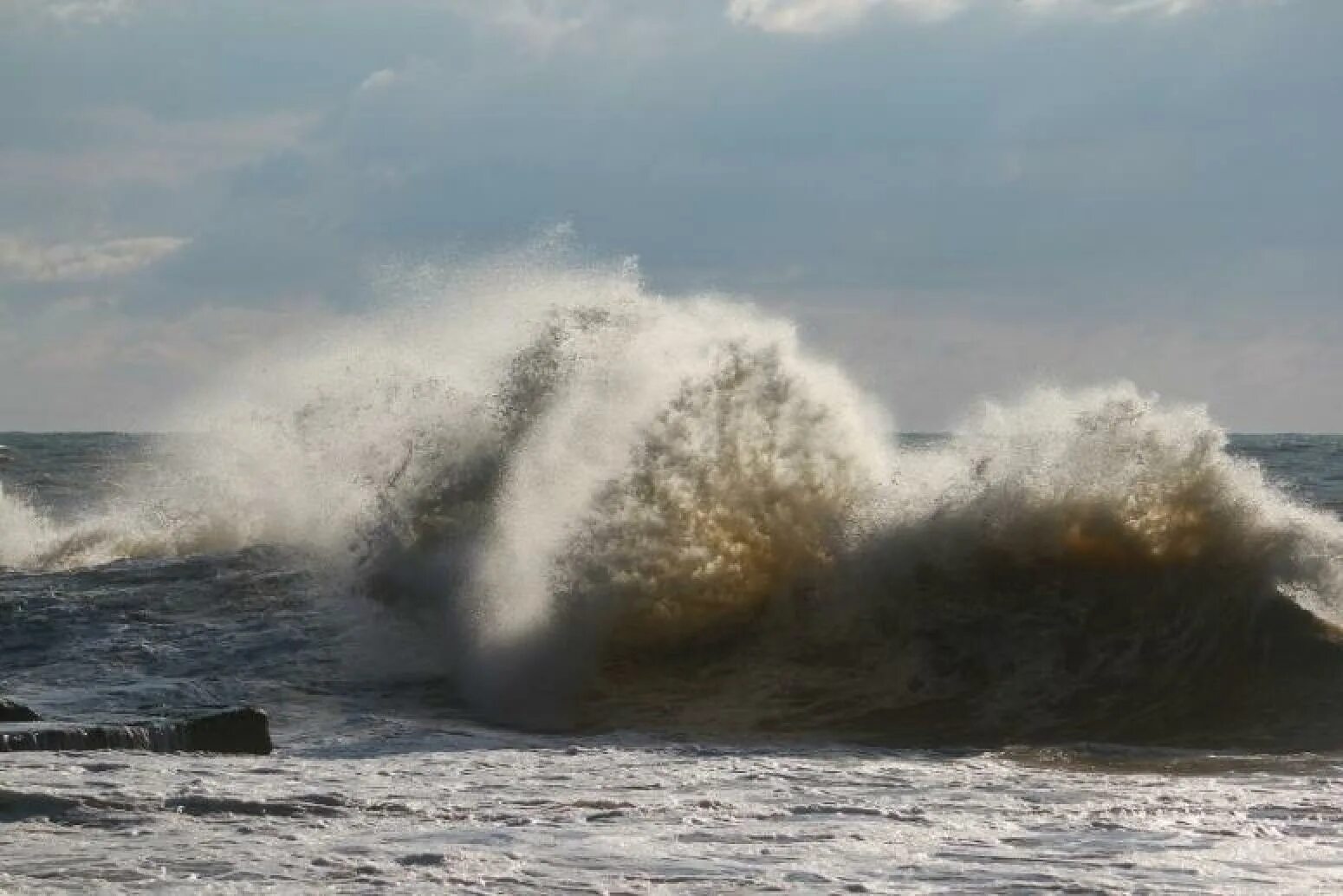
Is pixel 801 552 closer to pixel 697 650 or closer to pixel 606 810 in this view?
pixel 697 650

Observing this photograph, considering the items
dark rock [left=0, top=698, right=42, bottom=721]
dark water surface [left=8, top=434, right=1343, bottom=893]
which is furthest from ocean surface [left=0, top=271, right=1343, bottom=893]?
dark rock [left=0, top=698, right=42, bottom=721]

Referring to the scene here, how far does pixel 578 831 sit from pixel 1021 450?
7792mm

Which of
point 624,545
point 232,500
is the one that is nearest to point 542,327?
point 624,545

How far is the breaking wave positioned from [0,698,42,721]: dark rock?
10.2 feet

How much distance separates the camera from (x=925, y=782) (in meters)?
8.96

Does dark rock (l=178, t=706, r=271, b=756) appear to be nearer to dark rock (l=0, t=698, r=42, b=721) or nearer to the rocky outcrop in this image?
the rocky outcrop

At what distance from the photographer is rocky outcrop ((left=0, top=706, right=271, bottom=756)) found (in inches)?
365

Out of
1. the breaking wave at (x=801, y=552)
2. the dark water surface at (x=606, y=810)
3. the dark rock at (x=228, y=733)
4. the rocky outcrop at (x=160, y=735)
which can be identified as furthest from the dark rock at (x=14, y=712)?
the breaking wave at (x=801, y=552)

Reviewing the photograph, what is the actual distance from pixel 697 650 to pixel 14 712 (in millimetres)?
5186

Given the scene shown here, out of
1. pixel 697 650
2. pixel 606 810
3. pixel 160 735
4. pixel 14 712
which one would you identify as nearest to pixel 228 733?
pixel 160 735

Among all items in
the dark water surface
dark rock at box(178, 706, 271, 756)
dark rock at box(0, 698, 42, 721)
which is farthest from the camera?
dark rock at box(0, 698, 42, 721)

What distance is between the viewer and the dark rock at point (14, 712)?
32.9ft

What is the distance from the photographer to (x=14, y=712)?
33.0 feet

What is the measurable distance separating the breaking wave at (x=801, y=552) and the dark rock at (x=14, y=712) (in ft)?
10.2
